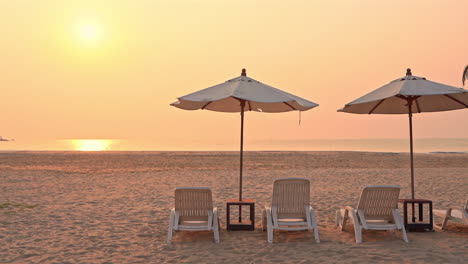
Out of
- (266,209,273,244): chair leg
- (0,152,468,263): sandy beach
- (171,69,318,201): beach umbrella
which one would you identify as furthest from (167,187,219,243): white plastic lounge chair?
(171,69,318,201): beach umbrella

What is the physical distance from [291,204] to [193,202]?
1.40m

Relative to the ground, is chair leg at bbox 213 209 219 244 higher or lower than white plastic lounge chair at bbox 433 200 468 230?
lower

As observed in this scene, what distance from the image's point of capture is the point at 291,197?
6.13 m

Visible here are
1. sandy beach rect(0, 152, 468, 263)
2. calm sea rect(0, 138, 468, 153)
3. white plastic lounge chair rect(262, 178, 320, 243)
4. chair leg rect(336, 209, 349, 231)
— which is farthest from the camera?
calm sea rect(0, 138, 468, 153)

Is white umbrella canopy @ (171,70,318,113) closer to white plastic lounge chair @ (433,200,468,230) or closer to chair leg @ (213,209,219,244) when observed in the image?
chair leg @ (213,209,219,244)

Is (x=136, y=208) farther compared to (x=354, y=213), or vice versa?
(x=136, y=208)

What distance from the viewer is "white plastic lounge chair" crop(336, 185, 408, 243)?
5.84 meters

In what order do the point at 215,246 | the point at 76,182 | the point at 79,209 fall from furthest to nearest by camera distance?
the point at 76,182, the point at 79,209, the point at 215,246

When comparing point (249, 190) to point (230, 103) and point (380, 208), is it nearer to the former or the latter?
point (230, 103)

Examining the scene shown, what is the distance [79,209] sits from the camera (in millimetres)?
8852

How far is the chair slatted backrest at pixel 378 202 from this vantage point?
590cm

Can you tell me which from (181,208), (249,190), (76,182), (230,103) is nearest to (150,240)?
(181,208)

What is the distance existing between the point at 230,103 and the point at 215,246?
9.47 ft

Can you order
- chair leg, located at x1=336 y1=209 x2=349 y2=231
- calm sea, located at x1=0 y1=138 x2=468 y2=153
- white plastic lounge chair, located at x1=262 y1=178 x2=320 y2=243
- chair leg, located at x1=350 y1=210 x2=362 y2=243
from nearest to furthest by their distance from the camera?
chair leg, located at x1=350 y1=210 x2=362 y2=243 → white plastic lounge chair, located at x1=262 y1=178 x2=320 y2=243 → chair leg, located at x1=336 y1=209 x2=349 y2=231 → calm sea, located at x1=0 y1=138 x2=468 y2=153
